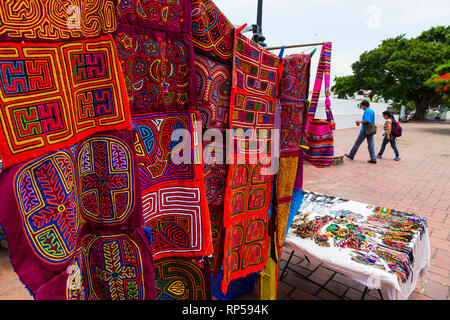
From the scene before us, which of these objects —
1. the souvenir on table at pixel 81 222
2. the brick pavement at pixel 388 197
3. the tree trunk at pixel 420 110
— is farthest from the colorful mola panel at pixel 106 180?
the tree trunk at pixel 420 110

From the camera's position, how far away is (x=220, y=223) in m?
1.20

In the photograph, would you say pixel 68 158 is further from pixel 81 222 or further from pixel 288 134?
pixel 288 134

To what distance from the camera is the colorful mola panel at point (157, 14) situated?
734 millimetres

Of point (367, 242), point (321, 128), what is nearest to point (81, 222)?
point (321, 128)

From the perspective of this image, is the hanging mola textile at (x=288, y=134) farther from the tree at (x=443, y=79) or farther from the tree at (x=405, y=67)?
the tree at (x=405, y=67)

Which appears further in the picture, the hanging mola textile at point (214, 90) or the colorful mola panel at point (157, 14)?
the hanging mola textile at point (214, 90)

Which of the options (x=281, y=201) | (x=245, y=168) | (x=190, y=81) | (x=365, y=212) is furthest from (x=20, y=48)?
(x=365, y=212)

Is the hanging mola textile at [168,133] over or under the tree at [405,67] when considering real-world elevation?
under

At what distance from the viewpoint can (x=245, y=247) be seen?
1.33 metres

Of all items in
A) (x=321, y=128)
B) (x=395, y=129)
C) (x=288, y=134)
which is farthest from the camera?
(x=395, y=129)

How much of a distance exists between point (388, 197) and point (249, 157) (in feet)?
14.1

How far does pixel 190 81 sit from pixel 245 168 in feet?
1.62

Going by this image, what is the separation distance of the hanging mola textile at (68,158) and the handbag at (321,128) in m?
1.08

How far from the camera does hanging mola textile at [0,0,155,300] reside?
57 cm
